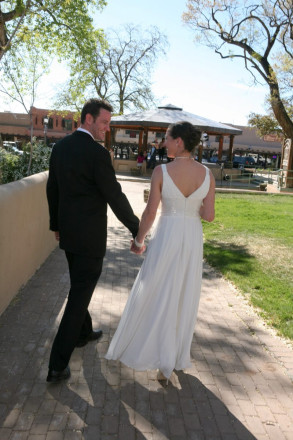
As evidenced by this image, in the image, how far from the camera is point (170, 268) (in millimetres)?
3102

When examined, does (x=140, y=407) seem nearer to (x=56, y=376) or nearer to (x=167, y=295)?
(x=56, y=376)

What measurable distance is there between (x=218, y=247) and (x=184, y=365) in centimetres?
503

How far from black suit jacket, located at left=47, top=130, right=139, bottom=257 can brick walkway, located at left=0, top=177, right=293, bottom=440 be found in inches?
40.0

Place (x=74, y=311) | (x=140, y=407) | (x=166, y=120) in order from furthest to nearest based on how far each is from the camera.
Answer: (x=166, y=120)
(x=74, y=311)
(x=140, y=407)

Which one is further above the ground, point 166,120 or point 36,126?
point 36,126

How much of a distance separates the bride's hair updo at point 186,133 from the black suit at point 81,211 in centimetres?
51

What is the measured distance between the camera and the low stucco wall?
164 inches

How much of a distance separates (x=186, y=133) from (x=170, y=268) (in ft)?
3.29

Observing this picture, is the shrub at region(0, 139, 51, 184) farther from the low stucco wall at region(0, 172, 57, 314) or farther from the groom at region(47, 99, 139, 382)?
the groom at region(47, 99, 139, 382)

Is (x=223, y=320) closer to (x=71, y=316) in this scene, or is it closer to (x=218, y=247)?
(x=71, y=316)

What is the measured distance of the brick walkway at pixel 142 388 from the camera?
8.61ft

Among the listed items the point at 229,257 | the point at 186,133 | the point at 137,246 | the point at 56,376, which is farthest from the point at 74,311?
the point at 229,257

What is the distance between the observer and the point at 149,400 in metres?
2.93

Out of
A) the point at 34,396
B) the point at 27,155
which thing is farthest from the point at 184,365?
the point at 27,155
